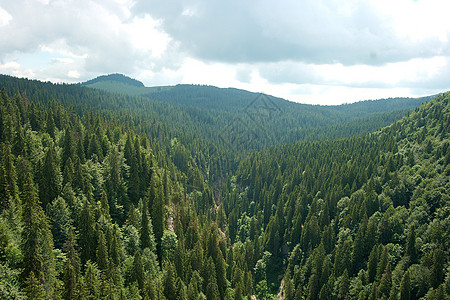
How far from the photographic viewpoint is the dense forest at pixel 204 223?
41.1m

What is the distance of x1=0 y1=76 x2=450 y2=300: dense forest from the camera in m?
41.1

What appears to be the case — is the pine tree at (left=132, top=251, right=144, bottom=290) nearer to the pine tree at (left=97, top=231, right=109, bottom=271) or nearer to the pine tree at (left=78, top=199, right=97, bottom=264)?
the pine tree at (left=97, top=231, right=109, bottom=271)

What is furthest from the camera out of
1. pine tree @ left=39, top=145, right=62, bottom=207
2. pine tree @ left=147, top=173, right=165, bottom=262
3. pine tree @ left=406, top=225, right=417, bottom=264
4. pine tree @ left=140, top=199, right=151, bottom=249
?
pine tree @ left=406, top=225, right=417, bottom=264

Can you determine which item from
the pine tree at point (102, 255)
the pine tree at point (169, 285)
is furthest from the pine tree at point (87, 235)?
the pine tree at point (169, 285)

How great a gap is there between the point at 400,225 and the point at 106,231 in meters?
70.7

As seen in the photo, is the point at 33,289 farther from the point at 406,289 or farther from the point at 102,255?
the point at 406,289

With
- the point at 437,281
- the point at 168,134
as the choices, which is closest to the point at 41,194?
the point at 437,281

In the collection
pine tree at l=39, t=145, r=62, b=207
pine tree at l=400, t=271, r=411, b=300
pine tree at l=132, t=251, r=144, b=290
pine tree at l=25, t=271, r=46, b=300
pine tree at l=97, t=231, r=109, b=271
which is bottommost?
pine tree at l=400, t=271, r=411, b=300

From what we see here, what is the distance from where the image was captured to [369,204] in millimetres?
91688

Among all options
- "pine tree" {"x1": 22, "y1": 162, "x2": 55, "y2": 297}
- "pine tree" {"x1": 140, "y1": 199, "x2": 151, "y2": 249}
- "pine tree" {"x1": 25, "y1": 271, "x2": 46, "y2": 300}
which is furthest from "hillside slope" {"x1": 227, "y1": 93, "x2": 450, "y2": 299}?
"pine tree" {"x1": 25, "y1": 271, "x2": 46, "y2": 300}

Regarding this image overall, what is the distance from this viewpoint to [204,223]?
287ft

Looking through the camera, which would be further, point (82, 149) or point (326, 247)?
point (326, 247)

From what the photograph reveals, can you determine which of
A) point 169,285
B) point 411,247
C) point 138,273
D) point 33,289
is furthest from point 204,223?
point 33,289

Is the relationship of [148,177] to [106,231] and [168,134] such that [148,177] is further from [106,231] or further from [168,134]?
[168,134]
